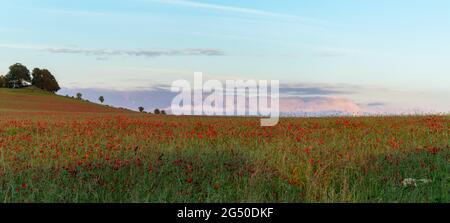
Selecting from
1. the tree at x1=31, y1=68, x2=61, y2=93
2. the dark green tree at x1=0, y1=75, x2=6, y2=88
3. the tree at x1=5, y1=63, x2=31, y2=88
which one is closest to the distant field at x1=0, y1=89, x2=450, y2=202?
the tree at x1=31, y1=68, x2=61, y2=93

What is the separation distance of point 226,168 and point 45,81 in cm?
9138

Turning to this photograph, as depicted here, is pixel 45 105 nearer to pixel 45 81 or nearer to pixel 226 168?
pixel 45 81

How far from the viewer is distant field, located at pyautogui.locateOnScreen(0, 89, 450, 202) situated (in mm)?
8086

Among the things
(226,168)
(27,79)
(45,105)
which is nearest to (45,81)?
(27,79)

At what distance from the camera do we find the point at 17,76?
9619 cm

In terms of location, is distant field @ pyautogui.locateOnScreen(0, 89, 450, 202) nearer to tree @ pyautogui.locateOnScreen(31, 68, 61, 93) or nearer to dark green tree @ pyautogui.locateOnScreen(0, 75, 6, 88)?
tree @ pyautogui.locateOnScreen(31, 68, 61, 93)

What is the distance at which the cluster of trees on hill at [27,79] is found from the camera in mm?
94000

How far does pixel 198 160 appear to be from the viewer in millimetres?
10672
